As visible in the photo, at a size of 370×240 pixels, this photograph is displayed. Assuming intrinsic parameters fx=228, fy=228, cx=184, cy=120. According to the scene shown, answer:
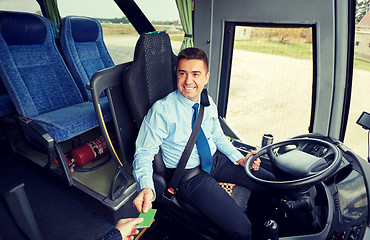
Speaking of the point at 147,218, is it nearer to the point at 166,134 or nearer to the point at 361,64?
→ the point at 166,134

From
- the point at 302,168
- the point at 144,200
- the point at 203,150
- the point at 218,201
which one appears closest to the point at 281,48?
the point at 203,150

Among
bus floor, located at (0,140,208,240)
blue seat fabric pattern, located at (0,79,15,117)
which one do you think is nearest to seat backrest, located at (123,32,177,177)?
→ bus floor, located at (0,140,208,240)

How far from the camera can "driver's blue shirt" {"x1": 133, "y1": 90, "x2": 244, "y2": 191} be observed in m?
1.36

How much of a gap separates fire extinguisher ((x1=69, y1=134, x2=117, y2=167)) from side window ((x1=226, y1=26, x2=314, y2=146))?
65.8 inches

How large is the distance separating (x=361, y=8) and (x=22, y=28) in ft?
10.3

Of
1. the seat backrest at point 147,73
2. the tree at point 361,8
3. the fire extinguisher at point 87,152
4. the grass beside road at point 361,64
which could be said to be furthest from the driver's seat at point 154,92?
the tree at point 361,8

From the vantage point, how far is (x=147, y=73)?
58.6 inches

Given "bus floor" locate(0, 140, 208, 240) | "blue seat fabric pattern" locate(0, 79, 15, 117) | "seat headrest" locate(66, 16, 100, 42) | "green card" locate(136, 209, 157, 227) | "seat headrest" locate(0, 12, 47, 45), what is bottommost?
"bus floor" locate(0, 140, 208, 240)

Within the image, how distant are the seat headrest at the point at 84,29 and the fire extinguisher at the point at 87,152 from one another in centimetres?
149

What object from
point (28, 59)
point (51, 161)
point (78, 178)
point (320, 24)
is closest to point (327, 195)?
point (320, 24)

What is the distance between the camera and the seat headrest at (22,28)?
2.21 metres

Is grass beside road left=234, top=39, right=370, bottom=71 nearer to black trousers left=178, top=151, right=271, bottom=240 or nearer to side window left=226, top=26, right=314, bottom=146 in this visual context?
side window left=226, top=26, right=314, bottom=146

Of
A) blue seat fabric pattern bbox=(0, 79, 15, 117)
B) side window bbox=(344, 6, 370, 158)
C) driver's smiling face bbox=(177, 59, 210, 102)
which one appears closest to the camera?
driver's smiling face bbox=(177, 59, 210, 102)

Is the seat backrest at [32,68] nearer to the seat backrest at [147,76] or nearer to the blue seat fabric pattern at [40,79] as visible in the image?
the blue seat fabric pattern at [40,79]
